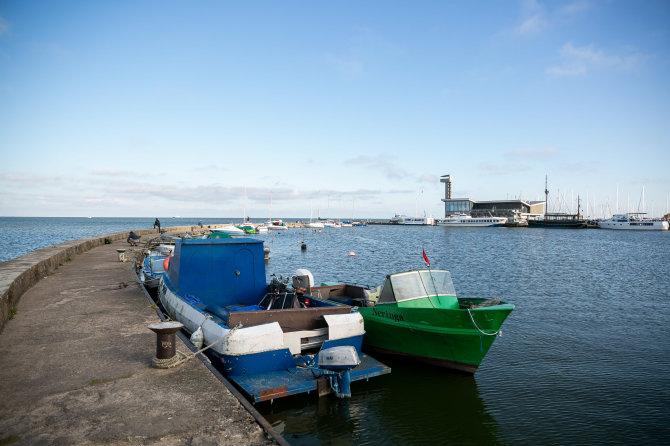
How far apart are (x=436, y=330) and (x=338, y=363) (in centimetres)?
352

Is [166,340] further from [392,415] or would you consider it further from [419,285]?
[419,285]

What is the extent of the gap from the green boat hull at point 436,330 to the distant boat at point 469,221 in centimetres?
13389

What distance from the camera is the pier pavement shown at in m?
4.88

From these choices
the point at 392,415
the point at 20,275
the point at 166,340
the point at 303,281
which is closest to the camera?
the point at 166,340

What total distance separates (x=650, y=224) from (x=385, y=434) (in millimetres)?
147162

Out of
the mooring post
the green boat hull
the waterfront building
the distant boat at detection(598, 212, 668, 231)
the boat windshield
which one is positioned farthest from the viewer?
the waterfront building

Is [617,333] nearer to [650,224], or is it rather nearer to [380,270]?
[380,270]

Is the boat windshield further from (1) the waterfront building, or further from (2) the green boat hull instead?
(1) the waterfront building

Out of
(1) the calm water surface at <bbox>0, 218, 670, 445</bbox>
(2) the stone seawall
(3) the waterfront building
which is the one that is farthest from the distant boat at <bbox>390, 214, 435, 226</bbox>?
(2) the stone seawall

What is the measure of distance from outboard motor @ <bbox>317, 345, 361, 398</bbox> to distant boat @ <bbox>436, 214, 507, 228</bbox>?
138 meters

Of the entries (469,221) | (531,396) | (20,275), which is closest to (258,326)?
(531,396)

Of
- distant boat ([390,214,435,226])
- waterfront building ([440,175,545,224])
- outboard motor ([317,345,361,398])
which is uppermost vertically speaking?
waterfront building ([440,175,545,224])

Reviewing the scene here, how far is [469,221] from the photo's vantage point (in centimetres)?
14075

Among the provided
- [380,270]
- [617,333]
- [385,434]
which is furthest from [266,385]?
[380,270]
